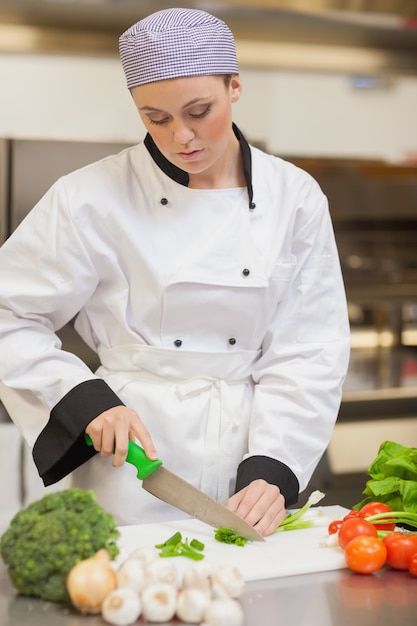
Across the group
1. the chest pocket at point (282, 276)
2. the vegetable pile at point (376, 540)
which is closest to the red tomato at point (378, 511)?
the vegetable pile at point (376, 540)

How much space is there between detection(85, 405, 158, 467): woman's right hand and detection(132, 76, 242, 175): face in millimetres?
390

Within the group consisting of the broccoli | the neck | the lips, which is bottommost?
the broccoli

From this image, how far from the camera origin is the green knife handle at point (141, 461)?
1395 millimetres

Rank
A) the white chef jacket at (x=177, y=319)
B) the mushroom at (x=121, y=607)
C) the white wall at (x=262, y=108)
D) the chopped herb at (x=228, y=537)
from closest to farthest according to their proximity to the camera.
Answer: the mushroom at (x=121, y=607)
the chopped herb at (x=228, y=537)
the white chef jacket at (x=177, y=319)
the white wall at (x=262, y=108)

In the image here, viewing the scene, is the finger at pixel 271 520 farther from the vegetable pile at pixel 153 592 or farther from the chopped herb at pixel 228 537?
the vegetable pile at pixel 153 592

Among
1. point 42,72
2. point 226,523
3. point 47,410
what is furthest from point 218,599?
point 42,72

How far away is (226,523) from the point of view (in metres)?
1.38

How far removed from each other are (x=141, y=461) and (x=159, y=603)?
35 cm

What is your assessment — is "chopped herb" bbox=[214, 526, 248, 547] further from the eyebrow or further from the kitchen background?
the kitchen background

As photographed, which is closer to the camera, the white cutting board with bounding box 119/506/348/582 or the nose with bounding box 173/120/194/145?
the white cutting board with bounding box 119/506/348/582

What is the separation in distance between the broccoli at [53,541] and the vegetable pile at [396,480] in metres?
0.44

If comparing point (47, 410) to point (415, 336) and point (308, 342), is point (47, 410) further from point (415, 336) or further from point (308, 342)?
point (415, 336)

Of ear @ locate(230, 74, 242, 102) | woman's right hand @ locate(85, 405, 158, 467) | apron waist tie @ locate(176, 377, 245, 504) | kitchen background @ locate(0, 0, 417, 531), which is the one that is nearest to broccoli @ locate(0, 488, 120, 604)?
woman's right hand @ locate(85, 405, 158, 467)

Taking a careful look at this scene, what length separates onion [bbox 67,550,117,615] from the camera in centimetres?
109
